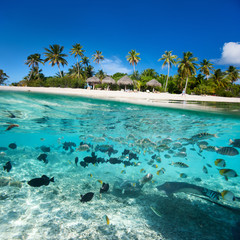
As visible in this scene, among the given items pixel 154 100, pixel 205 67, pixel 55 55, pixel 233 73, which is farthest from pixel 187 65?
pixel 55 55

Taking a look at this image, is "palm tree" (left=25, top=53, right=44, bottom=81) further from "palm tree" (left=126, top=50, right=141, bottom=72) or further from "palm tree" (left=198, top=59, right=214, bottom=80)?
"palm tree" (left=198, top=59, right=214, bottom=80)

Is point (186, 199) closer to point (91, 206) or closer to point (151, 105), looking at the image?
point (91, 206)

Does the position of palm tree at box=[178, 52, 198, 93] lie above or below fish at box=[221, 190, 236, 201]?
above

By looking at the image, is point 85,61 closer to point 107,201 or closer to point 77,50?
point 77,50

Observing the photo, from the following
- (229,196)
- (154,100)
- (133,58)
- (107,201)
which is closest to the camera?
(229,196)

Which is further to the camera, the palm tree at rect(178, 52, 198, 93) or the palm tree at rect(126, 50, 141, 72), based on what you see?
the palm tree at rect(126, 50, 141, 72)

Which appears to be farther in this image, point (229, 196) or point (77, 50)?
point (77, 50)

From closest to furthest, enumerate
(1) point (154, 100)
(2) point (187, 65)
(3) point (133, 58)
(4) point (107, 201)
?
(4) point (107, 201), (1) point (154, 100), (2) point (187, 65), (3) point (133, 58)

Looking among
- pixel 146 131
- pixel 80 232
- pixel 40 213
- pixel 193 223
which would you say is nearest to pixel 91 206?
pixel 80 232

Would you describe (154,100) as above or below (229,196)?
above

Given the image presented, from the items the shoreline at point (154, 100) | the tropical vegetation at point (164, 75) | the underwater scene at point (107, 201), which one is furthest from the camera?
the tropical vegetation at point (164, 75)

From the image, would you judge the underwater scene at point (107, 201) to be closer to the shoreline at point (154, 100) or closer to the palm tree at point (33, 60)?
the shoreline at point (154, 100)

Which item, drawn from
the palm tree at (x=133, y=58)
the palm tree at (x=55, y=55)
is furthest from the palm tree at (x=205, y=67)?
the palm tree at (x=55, y=55)

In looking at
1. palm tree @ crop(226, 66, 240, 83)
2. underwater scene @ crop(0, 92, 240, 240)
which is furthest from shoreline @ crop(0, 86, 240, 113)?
palm tree @ crop(226, 66, 240, 83)
